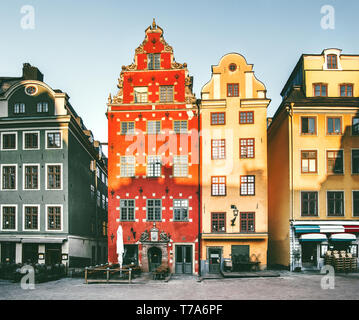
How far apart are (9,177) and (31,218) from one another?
3.98 m

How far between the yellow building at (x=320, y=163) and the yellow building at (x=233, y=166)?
2127 mm

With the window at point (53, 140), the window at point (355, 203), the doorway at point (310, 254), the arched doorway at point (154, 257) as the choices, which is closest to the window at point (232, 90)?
the window at point (355, 203)

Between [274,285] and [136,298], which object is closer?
[136,298]

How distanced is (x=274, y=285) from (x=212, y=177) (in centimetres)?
1161

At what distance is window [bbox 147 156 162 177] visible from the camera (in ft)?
121

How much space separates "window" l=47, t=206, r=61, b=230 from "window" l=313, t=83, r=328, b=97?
76.5 feet

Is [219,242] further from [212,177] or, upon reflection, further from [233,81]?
[233,81]

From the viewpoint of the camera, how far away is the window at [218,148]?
36.8 m

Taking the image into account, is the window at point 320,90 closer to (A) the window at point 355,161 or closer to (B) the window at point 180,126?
(A) the window at point 355,161

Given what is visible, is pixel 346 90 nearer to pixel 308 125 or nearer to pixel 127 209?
pixel 308 125

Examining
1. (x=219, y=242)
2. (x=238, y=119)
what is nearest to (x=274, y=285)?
(x=219, y=242)

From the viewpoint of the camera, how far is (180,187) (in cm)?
3681

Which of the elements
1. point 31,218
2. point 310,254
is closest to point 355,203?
point 310,254

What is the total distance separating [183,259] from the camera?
35938 millimetres
